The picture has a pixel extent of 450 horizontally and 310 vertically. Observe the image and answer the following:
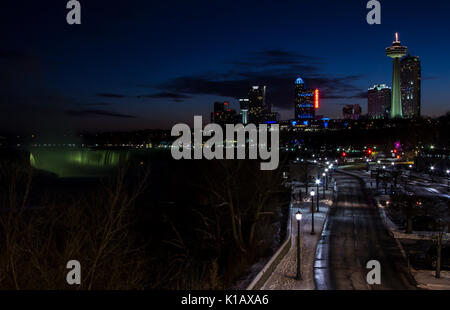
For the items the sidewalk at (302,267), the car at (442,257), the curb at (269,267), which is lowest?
the sidewalk at (302,267)

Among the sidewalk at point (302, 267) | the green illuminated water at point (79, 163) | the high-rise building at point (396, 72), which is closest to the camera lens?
the sidewalk at point (302, 267)

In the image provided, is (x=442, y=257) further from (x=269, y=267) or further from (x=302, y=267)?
(x=269, y=267)

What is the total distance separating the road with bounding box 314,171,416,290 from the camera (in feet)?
50.8

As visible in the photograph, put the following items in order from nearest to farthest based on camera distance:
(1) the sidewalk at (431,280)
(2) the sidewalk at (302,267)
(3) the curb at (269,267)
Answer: (1) the sidewalk at (431,280), (3) the curb at (269,267), (2) the sidewalk at (302,267)

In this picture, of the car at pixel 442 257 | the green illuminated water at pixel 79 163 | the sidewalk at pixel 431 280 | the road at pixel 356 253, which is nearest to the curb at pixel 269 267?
the road at pixel 356 253

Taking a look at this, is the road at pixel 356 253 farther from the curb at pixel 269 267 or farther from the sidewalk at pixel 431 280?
the curb at pixel 269 267

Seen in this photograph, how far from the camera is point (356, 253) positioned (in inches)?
768

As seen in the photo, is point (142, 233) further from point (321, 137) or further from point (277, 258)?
point (321, 137)

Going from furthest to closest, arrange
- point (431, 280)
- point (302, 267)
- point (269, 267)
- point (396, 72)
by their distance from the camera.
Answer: point (396, 72)
point (302, 267)
point (269, 267)
point (431, 280)

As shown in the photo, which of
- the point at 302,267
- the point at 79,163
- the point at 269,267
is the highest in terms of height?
the point at 79,163

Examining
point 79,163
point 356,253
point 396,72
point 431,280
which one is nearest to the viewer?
point 431,280

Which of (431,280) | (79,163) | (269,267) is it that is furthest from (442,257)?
(79,163)

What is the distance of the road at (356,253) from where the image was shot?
50.8 feet

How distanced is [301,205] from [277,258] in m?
16.9
